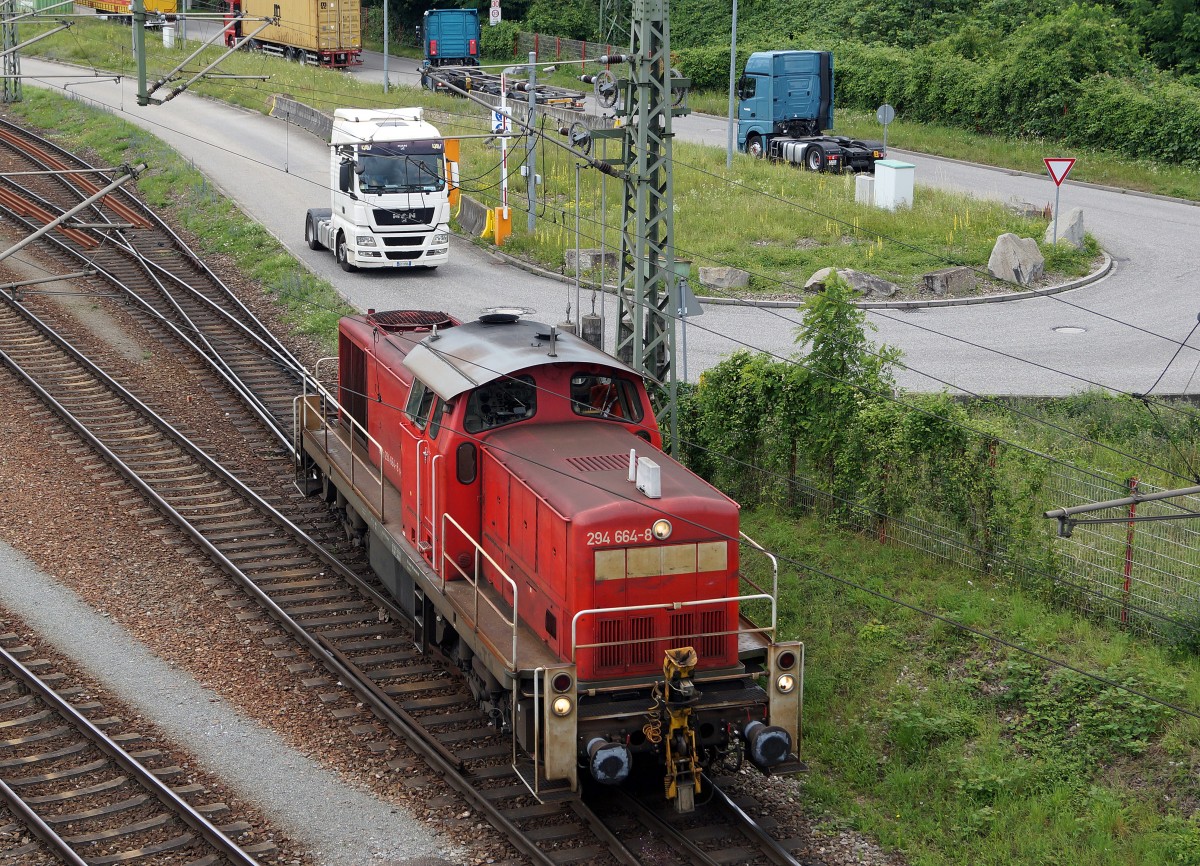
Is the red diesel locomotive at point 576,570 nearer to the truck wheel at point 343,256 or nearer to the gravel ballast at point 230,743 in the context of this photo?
the gravel ballast at point 230,743

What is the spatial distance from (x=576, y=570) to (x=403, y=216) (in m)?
20.5

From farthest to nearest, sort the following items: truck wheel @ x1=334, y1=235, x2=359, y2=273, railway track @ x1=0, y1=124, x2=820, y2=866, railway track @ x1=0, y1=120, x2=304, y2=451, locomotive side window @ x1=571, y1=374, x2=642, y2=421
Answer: truck wheel @ x1=334, y1=235, x2=359, y2=273 < railway track @ x1=0, y1=120, x2=304, y2=451 < locomotive side window @ x1=571, y1=374, x2=642, y2=421 < railway track @ x1=0, y1=124, x2=820, y2=866

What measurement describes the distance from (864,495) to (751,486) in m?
2.15

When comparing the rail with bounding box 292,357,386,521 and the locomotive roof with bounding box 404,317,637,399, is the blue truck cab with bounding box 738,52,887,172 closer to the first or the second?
the rail with bounding box 292,357,386,521

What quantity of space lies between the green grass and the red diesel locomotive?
147 cm

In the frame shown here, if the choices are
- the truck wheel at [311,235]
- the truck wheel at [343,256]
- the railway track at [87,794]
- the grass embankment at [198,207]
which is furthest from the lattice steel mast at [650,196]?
the truck wheel at [311,235]

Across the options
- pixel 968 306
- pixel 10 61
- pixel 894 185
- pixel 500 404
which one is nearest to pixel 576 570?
pixel 500 404

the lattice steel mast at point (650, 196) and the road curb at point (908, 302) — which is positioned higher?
the lattice steel mast at point (650, 196)

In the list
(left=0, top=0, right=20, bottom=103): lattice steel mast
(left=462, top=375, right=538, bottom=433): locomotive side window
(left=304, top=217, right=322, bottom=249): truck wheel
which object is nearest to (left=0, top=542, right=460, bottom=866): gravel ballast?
(left=462, top=375, right=538, bottom=433): locomotive side window

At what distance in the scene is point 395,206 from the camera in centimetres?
3070

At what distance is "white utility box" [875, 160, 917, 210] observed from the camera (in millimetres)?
37188

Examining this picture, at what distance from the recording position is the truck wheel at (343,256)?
3181 centimetres

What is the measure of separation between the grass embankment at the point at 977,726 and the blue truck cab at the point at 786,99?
31.4 m

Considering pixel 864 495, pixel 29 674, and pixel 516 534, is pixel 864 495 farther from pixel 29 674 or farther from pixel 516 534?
pixel 29 674
